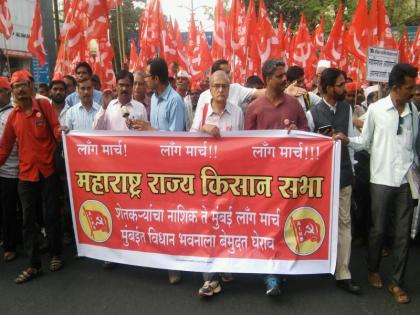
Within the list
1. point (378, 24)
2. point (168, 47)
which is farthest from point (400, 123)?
point (168, 47)

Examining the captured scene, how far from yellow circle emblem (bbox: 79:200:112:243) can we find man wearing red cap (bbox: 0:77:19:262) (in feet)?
3.32

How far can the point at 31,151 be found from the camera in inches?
167

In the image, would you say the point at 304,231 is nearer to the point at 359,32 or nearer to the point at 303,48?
the point at 359,32

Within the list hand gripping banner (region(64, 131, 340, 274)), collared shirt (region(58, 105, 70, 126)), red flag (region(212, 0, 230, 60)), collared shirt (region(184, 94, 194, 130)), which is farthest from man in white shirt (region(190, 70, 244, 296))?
red flag (region(212, 0, 230, 60))

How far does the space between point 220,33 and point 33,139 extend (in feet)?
24.5

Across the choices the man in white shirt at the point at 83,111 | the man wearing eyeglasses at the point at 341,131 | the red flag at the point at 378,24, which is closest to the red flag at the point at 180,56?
A: the red flag at the point at 378,24

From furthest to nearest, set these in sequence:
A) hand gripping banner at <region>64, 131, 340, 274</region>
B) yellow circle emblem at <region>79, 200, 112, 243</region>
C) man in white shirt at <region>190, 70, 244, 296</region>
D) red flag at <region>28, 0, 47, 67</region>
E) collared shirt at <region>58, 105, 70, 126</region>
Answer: red flag at <region>28, 0, 47, 67</region> < collared shirt at <region>58, 105, 70, 126</region> < yellow circle emblem at <region>79, 200, 112, 243</region> < man in white shirt at <region>190, 70, 244, 296</region> < hand gripping banner at <region>64, 131, 340, 274</region>

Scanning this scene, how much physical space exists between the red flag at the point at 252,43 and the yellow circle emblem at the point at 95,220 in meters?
7.05

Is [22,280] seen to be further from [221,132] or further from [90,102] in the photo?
[221,132]

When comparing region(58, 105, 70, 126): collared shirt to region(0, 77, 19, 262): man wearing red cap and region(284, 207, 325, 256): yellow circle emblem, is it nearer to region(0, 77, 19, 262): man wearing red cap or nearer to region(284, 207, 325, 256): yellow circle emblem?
region(0, 77, 19, 262): man wearing red cap

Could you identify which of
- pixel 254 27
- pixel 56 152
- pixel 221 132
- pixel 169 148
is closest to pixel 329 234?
pixel 221 132

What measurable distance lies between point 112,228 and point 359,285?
2.28 metres

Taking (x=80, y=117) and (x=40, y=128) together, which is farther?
(x=80, y=117)

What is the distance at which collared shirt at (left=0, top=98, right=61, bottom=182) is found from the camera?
425cm
